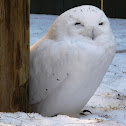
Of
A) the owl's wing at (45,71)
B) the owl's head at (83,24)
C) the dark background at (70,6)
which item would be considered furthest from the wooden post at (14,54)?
the dark background at (70,6)

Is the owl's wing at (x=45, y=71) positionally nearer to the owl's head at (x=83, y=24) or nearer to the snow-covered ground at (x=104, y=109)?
the owl's head at (x=83, y=24)

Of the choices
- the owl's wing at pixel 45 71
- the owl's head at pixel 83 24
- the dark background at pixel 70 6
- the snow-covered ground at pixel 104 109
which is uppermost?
the owl's head at pixel 83 24

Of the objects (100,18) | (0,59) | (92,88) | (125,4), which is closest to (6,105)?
(0,59)

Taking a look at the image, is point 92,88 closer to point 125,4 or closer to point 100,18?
point 100,18

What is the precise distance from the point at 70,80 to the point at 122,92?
91 centimetres

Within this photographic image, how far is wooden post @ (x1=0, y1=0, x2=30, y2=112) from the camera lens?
1576 millimetres

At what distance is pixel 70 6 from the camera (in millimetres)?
7402

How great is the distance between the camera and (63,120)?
60.2 inches

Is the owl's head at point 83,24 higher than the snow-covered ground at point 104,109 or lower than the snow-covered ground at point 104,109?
higher

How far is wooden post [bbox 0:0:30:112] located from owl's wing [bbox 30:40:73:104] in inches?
4.4

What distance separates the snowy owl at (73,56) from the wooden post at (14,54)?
131mm

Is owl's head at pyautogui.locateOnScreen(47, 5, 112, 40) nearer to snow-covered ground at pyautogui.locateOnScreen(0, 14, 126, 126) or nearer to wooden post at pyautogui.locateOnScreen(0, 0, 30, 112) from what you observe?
wooden post at pyautogui.locateOnScreen(0, 0, 30, 112)

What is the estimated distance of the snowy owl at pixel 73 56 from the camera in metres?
1.72

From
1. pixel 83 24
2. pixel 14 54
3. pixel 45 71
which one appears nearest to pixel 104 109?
pixel 45 71
